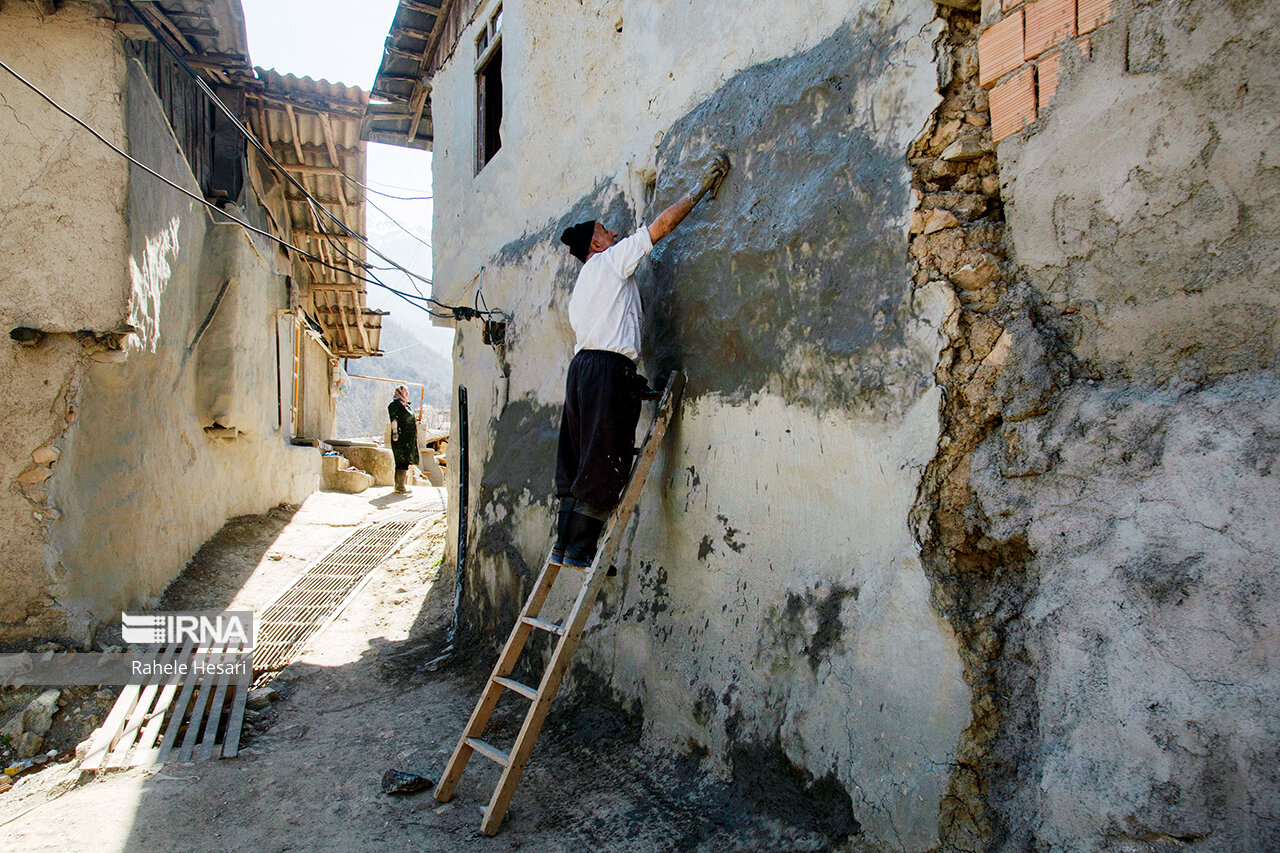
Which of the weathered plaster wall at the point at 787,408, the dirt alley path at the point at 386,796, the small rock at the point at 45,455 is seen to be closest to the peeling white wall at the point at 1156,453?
the weathered plaster wall at the point at 787,408

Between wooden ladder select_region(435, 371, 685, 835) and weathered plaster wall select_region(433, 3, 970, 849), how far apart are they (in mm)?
131

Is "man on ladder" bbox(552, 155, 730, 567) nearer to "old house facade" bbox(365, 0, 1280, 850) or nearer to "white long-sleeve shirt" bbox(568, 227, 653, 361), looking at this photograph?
"white long-sleeve shirt" bbox(568, 227, 653, 361)

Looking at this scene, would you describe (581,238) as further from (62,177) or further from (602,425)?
(62,177)

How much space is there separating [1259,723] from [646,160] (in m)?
3.07

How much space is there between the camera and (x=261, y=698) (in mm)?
4504

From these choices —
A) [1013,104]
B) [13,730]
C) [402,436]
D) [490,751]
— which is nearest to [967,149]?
[1013,104]

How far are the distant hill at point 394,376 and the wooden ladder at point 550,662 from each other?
4045 centimetres

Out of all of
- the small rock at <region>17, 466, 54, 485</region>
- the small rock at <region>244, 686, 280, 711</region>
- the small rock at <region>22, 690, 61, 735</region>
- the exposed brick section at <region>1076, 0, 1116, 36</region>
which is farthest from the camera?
the small rock at <region>17, 466, 54, 485</region>

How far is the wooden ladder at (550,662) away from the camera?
2.84 meters

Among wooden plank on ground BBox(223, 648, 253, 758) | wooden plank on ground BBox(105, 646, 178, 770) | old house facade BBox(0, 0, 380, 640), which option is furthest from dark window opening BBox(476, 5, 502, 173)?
wooden plank on ground BBox(105, 646, 178, 770)

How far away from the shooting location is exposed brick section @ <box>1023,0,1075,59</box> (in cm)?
187

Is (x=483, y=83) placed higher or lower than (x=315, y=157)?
lower

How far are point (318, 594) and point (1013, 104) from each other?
627 centimetres

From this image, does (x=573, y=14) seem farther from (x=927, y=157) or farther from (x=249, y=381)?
(x=249, y=381)
